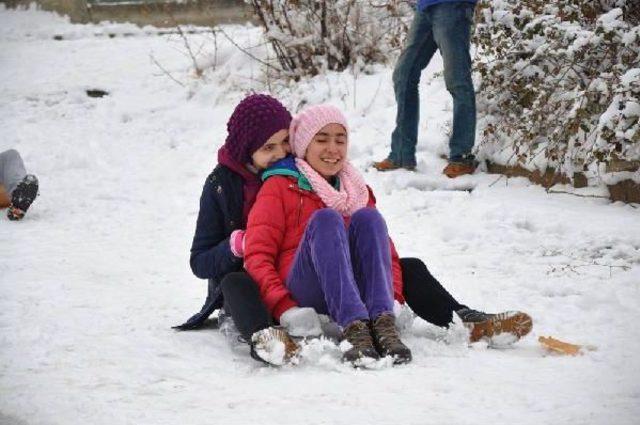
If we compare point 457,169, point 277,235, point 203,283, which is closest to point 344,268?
point 277,235

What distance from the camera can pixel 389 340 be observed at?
2.70m

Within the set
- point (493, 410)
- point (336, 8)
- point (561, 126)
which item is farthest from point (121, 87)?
point (493, 410)

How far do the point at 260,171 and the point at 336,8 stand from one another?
5.36 metres

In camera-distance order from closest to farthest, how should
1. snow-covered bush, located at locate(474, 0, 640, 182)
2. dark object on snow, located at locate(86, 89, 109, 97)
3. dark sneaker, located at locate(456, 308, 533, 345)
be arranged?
dark sneaker, located at locate(456, 308, 533, 345) < snow-covered bush, located at locate(474, 0, 640, 182) < dark object on snow, located at locate(86, 89, 109, 97)

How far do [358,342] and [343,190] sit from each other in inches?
29.5

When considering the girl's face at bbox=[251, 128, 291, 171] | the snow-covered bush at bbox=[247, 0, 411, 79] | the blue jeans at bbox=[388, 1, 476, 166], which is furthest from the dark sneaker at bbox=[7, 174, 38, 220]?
the snow-covered bush at bbox=[247, 0, 411, 79]

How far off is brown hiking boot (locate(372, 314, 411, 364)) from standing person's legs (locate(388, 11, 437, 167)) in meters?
3.12

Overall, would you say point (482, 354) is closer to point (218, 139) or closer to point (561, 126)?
point (561, 126)

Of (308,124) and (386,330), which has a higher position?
(308,124)

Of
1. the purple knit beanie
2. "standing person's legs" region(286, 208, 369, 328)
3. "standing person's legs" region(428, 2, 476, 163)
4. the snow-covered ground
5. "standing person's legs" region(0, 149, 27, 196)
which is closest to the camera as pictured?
the snow-covered ground

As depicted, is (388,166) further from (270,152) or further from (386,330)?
(386,330)

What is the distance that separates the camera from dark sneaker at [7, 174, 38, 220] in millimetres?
5504

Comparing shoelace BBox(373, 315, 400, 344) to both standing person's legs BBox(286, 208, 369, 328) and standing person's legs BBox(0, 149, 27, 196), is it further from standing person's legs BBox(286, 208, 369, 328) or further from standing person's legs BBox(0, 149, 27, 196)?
standing person's legs BBox(0, 149, 27, 196)

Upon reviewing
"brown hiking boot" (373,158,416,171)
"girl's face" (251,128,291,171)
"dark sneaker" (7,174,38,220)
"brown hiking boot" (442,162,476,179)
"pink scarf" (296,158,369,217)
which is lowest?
"dark sneaker" (7,174,38,220)
